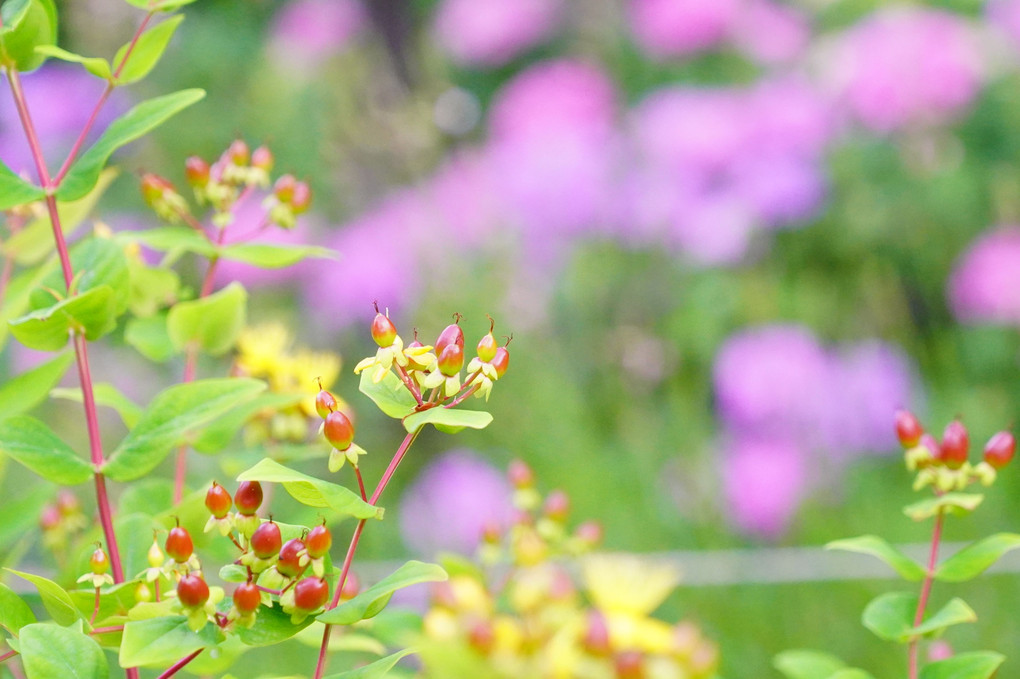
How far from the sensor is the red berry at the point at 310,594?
169 mm

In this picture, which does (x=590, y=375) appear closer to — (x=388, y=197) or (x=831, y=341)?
(x=831, y=341)

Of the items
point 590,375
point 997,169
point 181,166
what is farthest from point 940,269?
point 181,166

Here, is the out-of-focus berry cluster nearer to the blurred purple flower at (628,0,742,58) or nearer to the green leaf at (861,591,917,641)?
the green leaf at (861,591,917,641)

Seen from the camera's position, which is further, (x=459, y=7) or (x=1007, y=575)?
(x=459, y=7)

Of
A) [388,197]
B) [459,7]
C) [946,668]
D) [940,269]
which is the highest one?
[459,7]

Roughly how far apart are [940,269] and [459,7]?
83cm

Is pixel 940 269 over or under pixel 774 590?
over

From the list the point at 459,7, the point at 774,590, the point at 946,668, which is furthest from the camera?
the point at 459,7

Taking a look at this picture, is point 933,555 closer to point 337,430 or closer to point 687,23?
point 337,430

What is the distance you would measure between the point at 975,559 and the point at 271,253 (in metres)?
0.18

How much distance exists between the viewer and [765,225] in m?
1.19

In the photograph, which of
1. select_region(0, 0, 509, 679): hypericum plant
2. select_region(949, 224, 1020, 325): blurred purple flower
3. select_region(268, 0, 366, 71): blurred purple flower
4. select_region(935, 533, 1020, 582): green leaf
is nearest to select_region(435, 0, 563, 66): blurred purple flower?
select_region(268, 0, 366, 71): blurred purple flower

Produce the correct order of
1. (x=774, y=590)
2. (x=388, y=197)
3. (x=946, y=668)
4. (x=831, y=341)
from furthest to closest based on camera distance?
(x=388, y=197) → (x=831, y=341) → (x=774, y=590) → (x=946, y=668)

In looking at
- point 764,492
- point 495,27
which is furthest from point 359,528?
point 495,27
